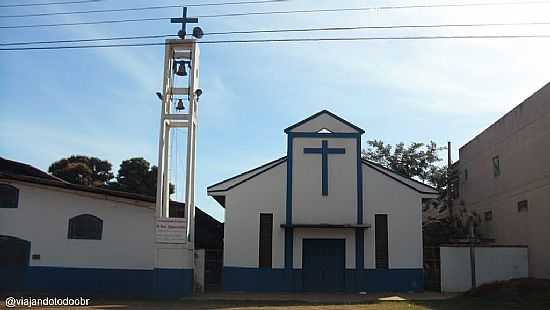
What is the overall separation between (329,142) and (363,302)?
24.0 ft

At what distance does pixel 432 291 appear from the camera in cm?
2516

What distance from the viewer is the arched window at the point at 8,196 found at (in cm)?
2480

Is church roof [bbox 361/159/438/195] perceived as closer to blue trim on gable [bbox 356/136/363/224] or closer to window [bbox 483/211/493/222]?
blue trim on gable [bbox 356/136/363/224]

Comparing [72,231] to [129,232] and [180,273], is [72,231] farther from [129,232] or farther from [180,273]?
[180,273]

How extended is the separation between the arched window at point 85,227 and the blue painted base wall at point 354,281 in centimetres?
606

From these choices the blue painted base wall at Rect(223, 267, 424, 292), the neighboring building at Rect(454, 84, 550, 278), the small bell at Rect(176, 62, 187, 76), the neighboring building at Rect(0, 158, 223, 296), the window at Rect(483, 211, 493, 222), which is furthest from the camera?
A: the window at Rect(483, 211, 493, 222)

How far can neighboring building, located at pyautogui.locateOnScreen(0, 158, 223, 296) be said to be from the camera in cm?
2438

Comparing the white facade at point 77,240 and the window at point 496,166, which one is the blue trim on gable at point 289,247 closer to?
the white facade at point 77,240

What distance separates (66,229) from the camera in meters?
Answer: 24.8

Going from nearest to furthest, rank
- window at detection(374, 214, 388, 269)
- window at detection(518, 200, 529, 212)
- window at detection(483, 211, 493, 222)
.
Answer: window at detection(374, 214, 388, 269) → window at detection(518, 200, 529, 212) → window at detection(483, 211, 493, 222)

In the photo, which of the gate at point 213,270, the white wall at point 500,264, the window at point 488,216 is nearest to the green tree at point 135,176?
the gate at point 213,270

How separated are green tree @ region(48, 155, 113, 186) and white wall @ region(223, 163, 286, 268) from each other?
1884 centimetres

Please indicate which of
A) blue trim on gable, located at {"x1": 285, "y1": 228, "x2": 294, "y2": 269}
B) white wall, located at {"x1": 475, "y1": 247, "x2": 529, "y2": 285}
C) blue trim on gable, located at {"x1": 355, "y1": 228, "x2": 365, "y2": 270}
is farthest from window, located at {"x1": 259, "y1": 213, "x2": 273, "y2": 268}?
white wall, located at {"x1": 475, "y1": 247, "x2": 529, "y2": 285}

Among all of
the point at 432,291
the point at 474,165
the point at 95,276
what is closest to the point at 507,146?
the point at 474,165
